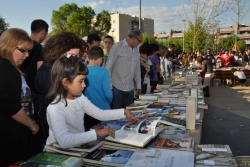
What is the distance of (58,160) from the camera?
1371 millimetres

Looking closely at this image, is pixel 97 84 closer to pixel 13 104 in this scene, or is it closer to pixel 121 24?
pixel 13 104

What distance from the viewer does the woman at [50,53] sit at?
205 centimetres

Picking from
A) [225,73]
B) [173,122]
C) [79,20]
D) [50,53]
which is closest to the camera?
[50,53]

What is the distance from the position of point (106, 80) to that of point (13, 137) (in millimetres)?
1143

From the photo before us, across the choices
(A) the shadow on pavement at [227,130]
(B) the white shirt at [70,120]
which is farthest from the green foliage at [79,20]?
(B) the white shirt at [70,120]

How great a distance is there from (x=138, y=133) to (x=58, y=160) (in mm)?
539

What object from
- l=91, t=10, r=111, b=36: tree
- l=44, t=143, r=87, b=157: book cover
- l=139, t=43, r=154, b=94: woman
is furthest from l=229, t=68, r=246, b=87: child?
l=91, t=10, r=111, b=36: tree

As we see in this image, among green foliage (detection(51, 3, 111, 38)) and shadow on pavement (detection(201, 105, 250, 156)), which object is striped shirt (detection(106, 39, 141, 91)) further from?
green foliage (detection(51, 3, 111, 38))

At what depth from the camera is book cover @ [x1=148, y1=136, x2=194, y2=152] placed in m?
1.58

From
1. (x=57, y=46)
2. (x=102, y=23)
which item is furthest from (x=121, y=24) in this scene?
(x=57, y=46)

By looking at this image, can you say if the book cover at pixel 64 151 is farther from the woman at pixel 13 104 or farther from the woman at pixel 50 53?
the woman at pixel 50 53

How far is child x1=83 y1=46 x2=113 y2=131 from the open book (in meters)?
0.81

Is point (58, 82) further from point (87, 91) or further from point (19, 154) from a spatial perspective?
point (87, 91)

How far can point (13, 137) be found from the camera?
5.78 ft
